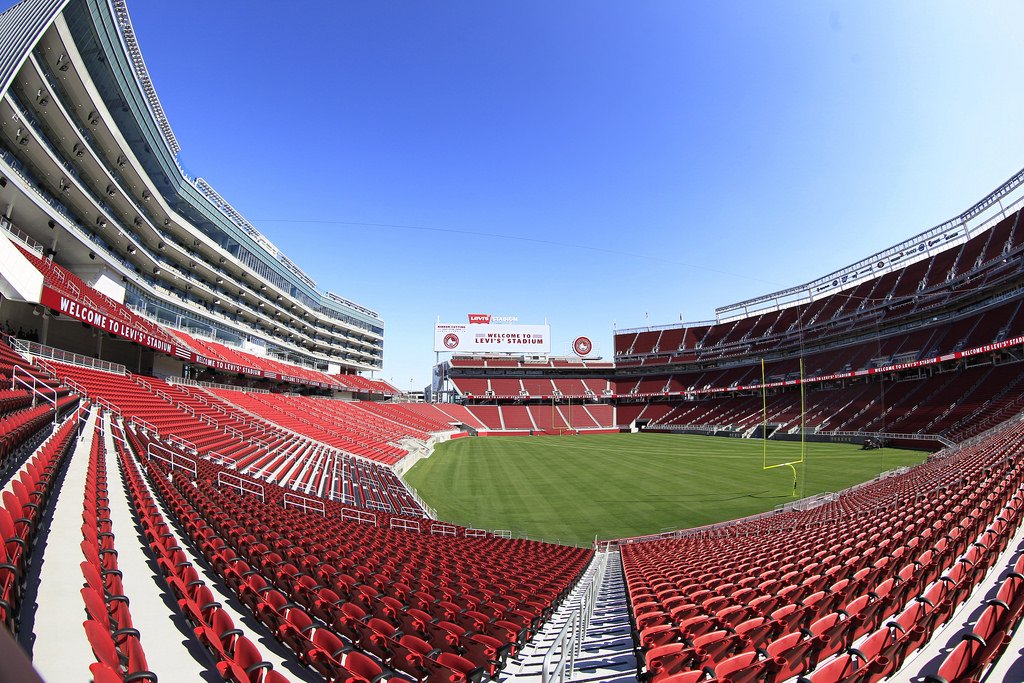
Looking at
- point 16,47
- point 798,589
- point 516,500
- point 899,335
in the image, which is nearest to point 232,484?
point 516,500

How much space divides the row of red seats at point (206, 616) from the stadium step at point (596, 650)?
91.4 inches

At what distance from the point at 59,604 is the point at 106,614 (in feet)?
5.39

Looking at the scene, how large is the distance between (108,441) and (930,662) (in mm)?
18732

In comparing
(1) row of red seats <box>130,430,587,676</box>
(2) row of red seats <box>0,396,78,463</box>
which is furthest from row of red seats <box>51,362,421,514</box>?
(1) row of red seats <box>130,430,587,676</box>

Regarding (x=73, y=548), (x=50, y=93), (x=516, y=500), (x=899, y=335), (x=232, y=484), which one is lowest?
(x=516, y=500)

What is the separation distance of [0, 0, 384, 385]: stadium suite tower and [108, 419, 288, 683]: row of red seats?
16298 mm

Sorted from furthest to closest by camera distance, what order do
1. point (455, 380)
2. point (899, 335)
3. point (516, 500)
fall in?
point (455, 380), point (899, 335), point (516, 500)

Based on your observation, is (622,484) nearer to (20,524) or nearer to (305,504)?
(305,504)

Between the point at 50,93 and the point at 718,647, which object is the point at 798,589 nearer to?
the point at 718,647

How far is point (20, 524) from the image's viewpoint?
15.4 ft

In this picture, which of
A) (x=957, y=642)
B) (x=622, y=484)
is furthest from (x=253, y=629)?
(x=622, y=484)

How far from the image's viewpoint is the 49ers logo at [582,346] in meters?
83.8

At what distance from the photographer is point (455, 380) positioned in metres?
77.5

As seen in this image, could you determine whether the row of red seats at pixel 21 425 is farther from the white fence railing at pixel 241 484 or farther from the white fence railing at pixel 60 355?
the white fence railing at pixel 60 355
